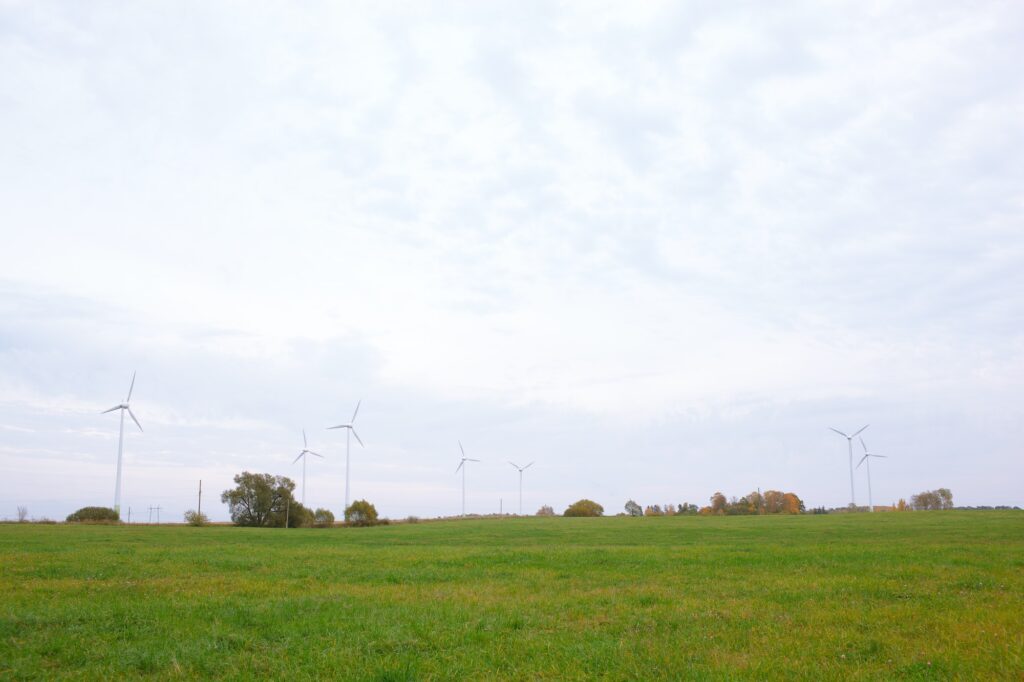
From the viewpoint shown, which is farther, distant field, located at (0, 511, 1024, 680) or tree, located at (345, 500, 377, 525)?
tree, located at (345, 500, 377, 525)

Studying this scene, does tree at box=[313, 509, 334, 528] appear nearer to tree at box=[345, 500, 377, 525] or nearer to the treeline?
tree at box=[345, 500, 377, 525]

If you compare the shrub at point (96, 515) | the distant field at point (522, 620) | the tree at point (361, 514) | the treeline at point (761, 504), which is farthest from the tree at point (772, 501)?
the distant field at point (522, 620)

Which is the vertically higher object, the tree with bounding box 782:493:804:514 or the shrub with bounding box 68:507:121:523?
the shrub with bounding box 68:507:121:523

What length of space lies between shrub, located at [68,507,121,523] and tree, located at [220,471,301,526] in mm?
13623

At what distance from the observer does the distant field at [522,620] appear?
10.9 meters

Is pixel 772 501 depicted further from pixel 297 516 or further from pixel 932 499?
pixel 297 516

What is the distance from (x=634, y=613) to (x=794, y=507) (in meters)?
153

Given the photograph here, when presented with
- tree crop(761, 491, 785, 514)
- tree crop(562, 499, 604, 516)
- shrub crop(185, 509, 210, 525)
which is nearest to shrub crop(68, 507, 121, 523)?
shrub crop(185, 509, 210, 525)

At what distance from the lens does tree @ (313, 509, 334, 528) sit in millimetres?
96219

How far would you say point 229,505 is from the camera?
295 feet

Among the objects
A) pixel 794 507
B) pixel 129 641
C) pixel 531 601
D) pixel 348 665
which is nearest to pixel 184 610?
pixel 129 641

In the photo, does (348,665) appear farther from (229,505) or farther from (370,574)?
(229,505)

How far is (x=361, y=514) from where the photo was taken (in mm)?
94562

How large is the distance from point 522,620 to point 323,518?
89438 mm
